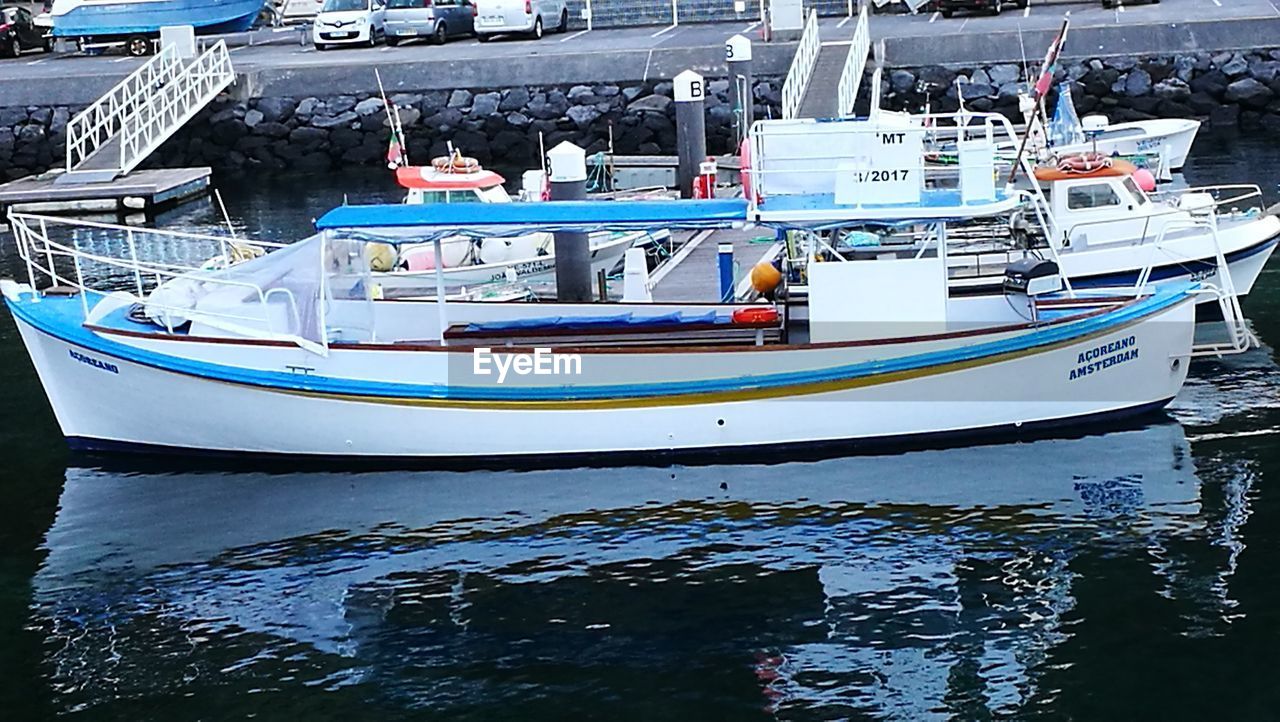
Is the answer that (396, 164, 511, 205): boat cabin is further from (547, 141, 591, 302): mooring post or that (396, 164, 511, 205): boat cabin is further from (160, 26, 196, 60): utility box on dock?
(160, 26, 196, 60): utility box on dock

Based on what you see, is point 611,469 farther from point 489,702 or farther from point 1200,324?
point 1200,324

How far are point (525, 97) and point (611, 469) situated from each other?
24.6 metres

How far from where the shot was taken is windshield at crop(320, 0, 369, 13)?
44344 mm

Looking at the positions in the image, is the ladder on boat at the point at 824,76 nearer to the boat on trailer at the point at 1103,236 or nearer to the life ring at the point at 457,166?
the life ring at the point at 457,166

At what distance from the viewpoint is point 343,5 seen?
44.5 metres

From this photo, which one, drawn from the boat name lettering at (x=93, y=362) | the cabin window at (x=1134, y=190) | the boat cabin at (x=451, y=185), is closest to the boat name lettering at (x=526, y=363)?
the boat name lettering at (x=93, y=362)

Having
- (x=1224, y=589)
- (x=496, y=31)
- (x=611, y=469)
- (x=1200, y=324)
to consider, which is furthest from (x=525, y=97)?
(x=1224, y=589)

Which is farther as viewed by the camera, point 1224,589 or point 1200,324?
point 1200,324

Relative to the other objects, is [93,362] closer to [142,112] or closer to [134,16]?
[142,112]

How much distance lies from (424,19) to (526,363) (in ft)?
92.9

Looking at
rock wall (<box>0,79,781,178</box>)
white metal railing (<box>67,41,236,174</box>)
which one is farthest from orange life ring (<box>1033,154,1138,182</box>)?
white metal railing (<box>67,41,236,174</box>)

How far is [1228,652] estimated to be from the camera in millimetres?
13031

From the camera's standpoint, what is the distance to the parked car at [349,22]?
44094mm

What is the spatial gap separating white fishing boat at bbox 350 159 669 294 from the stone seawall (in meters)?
15.9
